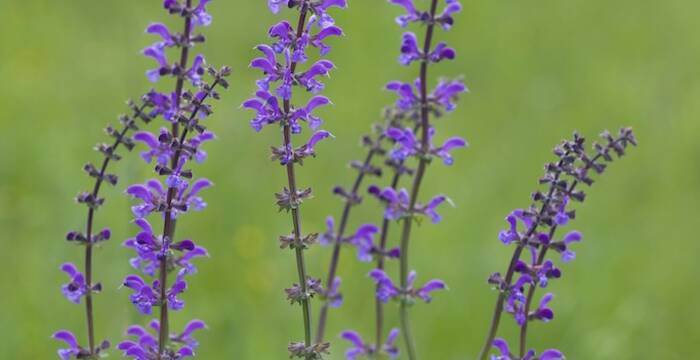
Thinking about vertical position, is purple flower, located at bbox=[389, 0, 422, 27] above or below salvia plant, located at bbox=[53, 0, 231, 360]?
above

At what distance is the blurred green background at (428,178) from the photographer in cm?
602

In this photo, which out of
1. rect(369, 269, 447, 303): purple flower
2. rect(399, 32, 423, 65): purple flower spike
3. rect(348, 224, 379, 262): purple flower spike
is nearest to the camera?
rect(399, 32, 423, 65): purple flower spike

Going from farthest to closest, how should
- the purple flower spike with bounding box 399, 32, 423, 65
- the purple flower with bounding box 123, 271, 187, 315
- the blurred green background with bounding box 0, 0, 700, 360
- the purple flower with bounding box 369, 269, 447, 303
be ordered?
the blurred green background with bounding box 0, 0, 700, 360 < the purple flower with bounding box 369, 269, 447, 303 < the purple flower spike with bounding box 399, 32, 423, 65 < the purple flower with bounding box 123, 271, 187, 315

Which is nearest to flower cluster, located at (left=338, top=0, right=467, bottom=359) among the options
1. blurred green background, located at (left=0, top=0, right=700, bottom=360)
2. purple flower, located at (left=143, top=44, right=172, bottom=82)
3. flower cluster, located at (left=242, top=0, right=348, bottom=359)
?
flower cluster, located at (left=242, top=0, right=348, bottom=359)

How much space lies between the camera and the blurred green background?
602 centimetres

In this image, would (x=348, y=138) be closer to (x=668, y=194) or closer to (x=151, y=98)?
(x=668, y=194)

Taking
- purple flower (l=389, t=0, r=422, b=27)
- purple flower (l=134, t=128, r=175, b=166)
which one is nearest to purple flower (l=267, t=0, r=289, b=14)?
purple flower (l=134, t=128, r=175, b=166)

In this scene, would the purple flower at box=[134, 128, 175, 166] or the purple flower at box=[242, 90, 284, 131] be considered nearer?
the purple flower at box=[134, 128, 175, 166]

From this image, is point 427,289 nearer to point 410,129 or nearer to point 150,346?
point 410,129

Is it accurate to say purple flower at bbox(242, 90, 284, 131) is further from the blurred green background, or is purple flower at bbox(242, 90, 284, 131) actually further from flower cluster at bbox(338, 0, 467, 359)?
the blurred green background

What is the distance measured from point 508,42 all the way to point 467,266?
3.87 m

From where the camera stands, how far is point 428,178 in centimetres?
818

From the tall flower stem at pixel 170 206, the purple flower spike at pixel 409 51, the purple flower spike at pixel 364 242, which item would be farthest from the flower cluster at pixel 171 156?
the purple flower spike at pixel 364 242

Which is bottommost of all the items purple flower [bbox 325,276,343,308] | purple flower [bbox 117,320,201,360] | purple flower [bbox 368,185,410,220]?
purple flower [bbox 117,320,201,360]
